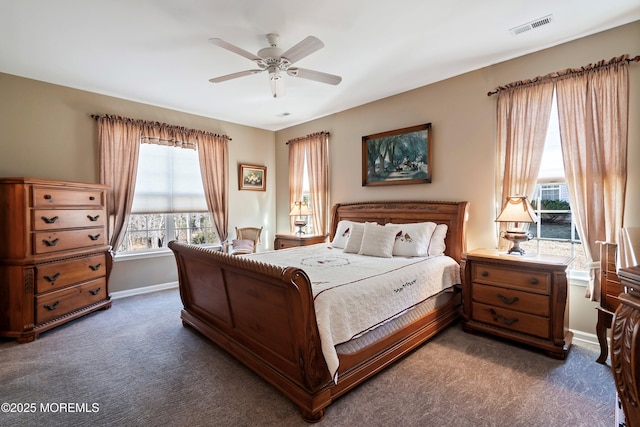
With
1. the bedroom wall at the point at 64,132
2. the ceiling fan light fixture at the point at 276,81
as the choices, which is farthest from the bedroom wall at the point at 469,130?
the bedroom wall at the point at 64,132

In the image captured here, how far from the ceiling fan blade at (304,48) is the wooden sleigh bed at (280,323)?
1.67 metres

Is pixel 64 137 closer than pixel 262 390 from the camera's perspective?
No

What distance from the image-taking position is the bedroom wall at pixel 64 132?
3.51m

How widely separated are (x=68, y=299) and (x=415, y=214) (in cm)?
413

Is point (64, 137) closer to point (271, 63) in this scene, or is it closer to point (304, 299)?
point (271, 63)

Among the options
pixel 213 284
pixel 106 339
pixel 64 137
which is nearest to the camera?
pixel 213 284

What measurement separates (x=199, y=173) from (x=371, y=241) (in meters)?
3.21

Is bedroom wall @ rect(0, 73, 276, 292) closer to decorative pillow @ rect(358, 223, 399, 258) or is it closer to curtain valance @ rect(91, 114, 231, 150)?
curtain valance @ rect(91, 114, 231, 150)

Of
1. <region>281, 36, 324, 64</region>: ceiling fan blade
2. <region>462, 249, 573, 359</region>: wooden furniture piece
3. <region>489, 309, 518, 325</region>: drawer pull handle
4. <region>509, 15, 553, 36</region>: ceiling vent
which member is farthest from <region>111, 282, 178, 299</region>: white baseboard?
<region>509, 15, 553, 36</region>: ceiling vent

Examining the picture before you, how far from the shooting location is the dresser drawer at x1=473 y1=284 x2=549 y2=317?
8.54 feet

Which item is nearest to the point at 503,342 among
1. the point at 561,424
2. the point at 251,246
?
the point at 561,424

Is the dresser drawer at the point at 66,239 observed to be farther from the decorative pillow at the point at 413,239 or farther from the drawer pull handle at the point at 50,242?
the decorative pillow at the point at 413,239

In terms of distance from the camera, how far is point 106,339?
2982mm

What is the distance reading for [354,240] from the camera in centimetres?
368
